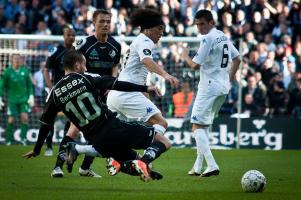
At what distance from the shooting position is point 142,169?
31.9ft

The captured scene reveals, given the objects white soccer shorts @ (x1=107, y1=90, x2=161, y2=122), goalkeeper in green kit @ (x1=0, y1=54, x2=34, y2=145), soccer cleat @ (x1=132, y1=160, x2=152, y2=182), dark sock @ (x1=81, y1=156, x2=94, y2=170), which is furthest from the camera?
goalkeeper in green kit @ (x1=0, y1=54, x2=34, y2=145)

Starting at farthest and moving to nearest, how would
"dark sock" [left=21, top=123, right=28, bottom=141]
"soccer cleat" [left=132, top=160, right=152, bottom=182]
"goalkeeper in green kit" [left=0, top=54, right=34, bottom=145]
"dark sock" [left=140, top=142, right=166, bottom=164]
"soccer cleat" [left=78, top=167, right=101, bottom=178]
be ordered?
1. "goalkeeper in green kit" [left=0, top=54, right=34, bottom=145]
2. "dark sock" [left=21, top=123, right=28, bottom=141]
3. "soccer cleat" [left=78, top=167, right=101, bottom=178]
4. "dark sock" [left=140, top=142, right=166, bottom=164]
5. "soccer cleat" [left=132, top=160, right=152, bottom=182]

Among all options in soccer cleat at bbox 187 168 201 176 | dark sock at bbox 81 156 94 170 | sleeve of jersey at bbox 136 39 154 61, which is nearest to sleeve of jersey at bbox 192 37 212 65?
sleeve of jersey at bbox 136 39 154 61

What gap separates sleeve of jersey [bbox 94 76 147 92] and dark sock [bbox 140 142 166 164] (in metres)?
0.89

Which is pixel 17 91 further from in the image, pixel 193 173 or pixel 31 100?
pixel 193 173

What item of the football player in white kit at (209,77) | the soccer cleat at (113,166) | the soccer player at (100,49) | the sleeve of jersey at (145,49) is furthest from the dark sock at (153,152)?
the soccer player at (100,49)

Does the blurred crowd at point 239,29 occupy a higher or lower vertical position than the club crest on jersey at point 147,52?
lower

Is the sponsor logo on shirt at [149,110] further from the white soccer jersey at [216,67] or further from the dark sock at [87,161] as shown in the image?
the white soccer jersey at [216,67]

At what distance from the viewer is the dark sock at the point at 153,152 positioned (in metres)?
10.0

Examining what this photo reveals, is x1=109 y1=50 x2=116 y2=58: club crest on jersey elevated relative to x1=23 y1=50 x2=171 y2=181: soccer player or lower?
elevated

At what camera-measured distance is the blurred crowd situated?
77.2 feet

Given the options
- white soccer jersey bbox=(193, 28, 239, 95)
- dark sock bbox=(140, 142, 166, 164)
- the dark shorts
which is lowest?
dark sock bbox=(140, 142, 166, 164)

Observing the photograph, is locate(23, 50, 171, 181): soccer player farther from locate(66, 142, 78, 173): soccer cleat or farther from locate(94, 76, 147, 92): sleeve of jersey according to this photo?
locate(66, 142, 78, 173): soccer cleat

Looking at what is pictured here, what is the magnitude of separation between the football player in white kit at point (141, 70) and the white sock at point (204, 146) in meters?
0.78
